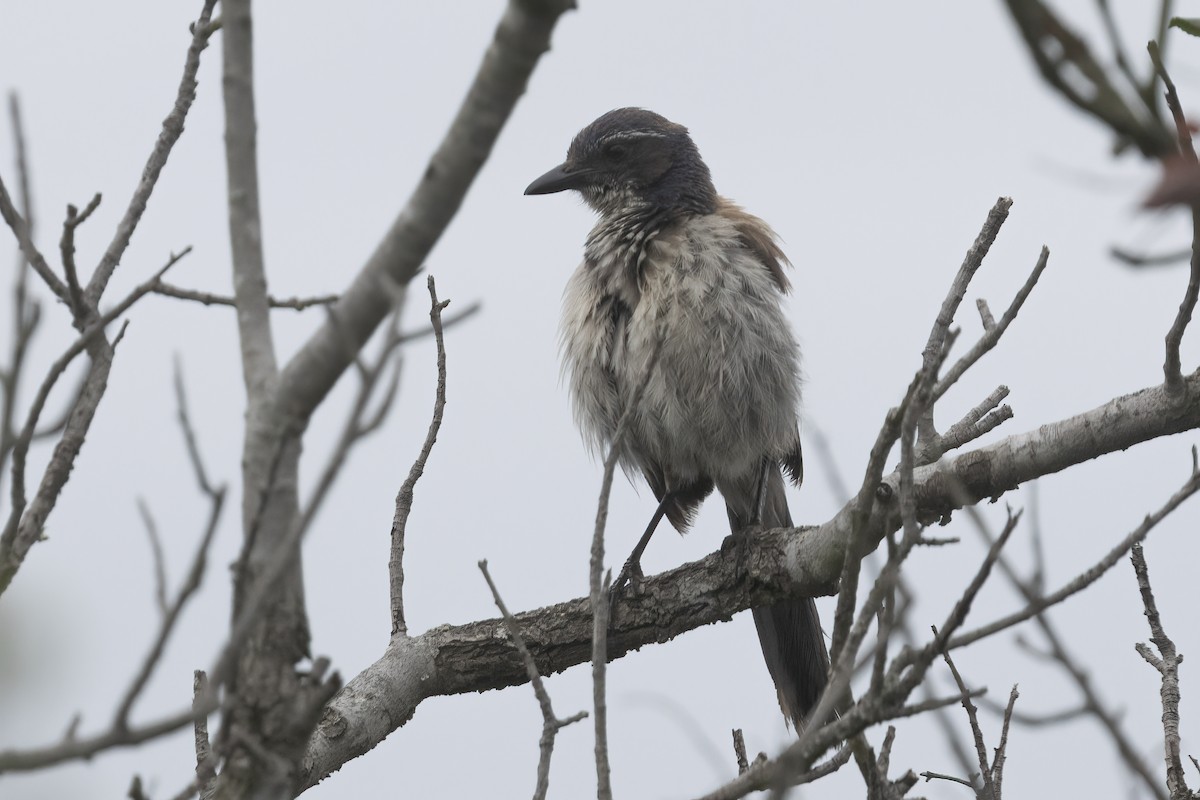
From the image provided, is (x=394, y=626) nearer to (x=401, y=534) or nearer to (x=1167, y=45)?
(x=401, y=534)

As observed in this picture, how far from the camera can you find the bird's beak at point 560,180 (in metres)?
6.06

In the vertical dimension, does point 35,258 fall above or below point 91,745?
above

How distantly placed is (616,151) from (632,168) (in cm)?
13

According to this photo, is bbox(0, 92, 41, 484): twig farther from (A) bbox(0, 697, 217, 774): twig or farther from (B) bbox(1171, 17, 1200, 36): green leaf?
(B) bbox(1171, 17, 1200, 36): green leaf

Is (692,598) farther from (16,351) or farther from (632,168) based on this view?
(16,351)

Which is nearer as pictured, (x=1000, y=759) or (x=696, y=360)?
(x=1000, y=759)

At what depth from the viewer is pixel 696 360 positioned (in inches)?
198

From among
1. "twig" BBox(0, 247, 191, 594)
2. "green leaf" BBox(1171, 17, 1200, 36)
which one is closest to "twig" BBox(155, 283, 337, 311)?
"twig" BBox(0, 247, 191, 594)

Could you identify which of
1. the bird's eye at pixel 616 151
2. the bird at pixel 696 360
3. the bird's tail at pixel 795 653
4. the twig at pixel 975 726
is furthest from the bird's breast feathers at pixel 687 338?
the twig at pixel 975 726

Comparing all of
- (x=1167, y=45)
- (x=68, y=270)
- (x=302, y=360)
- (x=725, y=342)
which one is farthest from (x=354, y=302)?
(x=725, y=342)

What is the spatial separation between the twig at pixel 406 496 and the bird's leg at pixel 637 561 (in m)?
0.77

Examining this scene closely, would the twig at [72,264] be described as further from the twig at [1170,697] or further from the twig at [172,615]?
the twig at [1170,697]

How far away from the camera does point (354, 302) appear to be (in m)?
1.85

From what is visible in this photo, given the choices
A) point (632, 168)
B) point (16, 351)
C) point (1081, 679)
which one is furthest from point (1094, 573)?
point (632, 168)
